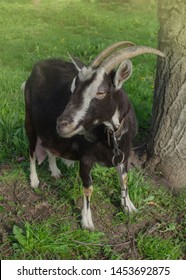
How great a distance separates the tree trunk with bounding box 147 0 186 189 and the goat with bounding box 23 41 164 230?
48 centimetres

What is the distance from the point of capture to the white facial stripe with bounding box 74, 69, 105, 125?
2.92m

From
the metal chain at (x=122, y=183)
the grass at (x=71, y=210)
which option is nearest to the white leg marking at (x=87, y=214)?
the grass at (x=71, y=210)

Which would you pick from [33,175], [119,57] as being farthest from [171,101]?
[33,175]

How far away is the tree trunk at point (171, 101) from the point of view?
3.87m

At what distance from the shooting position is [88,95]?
2.95 m

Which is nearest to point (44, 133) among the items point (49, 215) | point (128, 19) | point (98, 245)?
point (49, 215)

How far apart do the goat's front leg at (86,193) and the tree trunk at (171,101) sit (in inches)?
41.6

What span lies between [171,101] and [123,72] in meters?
1.20

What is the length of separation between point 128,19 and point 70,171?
10.2 metres

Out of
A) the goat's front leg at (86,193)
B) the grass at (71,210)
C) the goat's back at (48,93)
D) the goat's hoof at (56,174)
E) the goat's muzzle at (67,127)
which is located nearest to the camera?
the goat's muzzle at (67,127)

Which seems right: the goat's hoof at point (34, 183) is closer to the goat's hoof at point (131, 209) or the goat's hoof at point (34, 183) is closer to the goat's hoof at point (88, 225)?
the goat's hoof at point (88, 225)

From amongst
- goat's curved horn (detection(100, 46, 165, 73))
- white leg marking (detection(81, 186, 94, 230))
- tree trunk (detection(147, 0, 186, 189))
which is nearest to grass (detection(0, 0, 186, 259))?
white leg marking (detection(81, 186, 94, 230))

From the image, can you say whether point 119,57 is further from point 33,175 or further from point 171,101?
point 33,175

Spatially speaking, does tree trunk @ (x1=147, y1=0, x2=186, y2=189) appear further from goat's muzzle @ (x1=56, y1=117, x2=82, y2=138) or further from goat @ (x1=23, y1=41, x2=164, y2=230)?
goat's muzzle @ (x1=56, y1=117, x2=82, y2=138)
